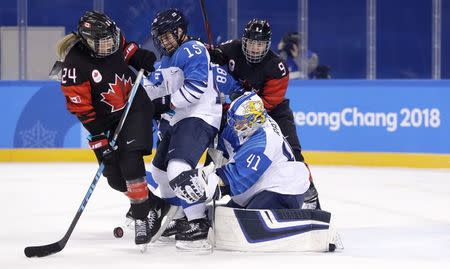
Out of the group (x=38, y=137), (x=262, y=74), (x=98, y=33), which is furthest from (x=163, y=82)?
(x=38, y=137)

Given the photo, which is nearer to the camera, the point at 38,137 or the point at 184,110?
the point at 184,110

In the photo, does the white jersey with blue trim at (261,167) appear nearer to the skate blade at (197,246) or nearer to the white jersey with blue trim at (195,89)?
the white jersey with blue trim at (195,89)

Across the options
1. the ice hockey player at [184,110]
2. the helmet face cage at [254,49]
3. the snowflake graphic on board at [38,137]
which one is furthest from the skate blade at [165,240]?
the snowflake graphic on board at [38,137]

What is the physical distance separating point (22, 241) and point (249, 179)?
1.19 meters

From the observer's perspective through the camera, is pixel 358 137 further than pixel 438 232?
Yes

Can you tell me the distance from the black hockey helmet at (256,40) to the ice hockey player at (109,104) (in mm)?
842

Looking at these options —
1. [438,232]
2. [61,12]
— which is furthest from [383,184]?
[61,12]

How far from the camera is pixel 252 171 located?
14.8 ft

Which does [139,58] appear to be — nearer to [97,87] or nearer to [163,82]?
[163,82]

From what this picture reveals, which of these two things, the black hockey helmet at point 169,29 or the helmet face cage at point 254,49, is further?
the helmet face cage at point 254,49

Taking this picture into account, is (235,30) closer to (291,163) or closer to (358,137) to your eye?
(358,137)

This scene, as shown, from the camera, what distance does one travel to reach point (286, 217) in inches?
176

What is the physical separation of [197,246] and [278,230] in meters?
0.37

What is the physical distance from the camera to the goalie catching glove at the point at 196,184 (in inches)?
→ 174
